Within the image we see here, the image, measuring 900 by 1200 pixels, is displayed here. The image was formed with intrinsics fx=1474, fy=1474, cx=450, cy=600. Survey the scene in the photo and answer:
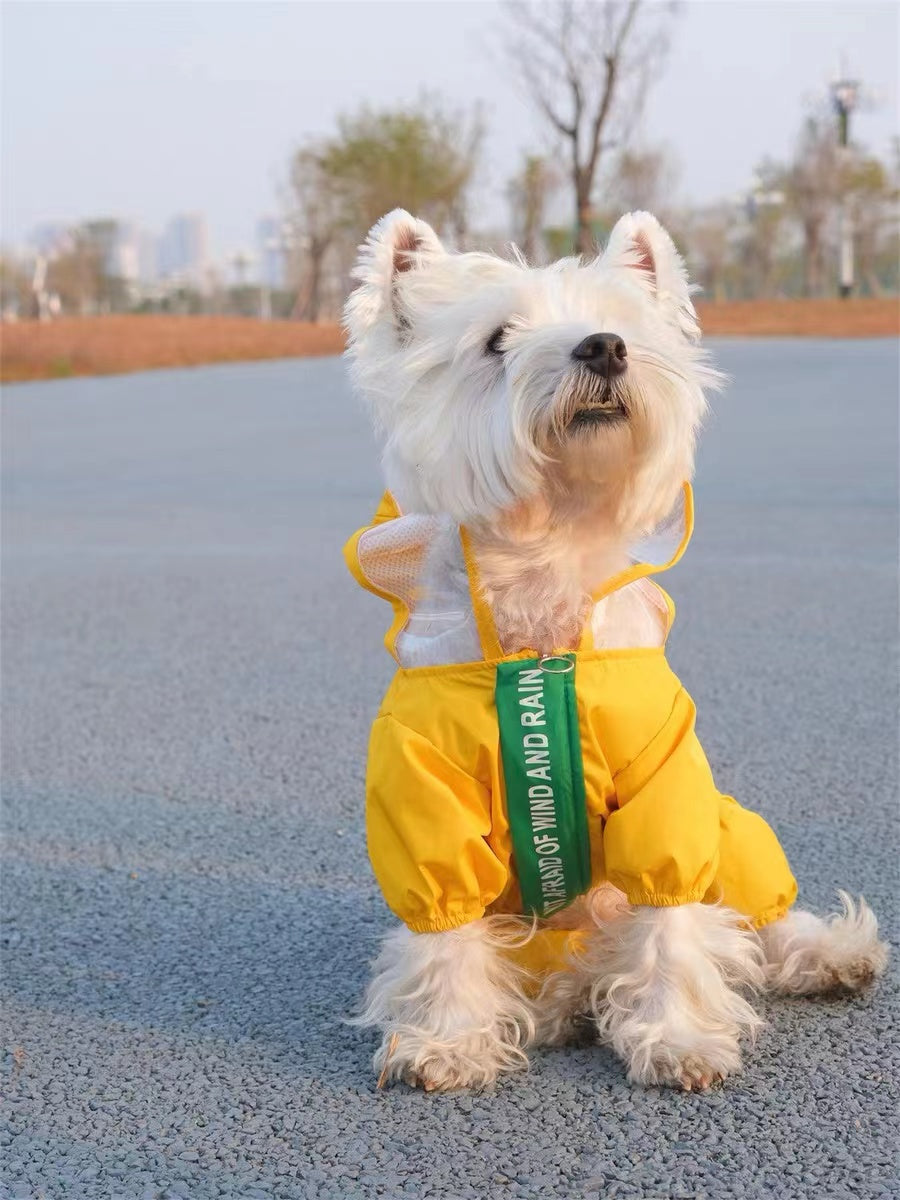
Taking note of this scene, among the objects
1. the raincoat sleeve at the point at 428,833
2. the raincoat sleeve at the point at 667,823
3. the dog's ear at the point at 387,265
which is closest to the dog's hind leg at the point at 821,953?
the raincoat sleeve at the point at 667,823

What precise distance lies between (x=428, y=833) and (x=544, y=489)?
61 centimetres

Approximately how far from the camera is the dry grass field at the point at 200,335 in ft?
86.3

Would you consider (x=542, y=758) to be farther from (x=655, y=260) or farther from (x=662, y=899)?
(x=655, y=260)

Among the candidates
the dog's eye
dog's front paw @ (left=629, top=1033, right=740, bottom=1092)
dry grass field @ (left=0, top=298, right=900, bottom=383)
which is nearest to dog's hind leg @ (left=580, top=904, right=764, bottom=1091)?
dog's front paw @ (left=629, top=1033, right=740, bottom=1092)

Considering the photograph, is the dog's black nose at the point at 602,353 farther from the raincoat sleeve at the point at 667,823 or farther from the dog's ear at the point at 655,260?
the raincoat sleeve at the point at 667,823

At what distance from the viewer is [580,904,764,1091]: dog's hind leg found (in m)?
2.52

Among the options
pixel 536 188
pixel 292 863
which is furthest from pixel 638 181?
pixel 292 863

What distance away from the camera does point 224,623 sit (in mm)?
6449

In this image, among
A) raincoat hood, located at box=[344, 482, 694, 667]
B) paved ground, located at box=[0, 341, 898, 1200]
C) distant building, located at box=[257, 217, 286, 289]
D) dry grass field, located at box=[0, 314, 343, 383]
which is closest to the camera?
paved ground, located at box=[0, 341, 898, 1200]

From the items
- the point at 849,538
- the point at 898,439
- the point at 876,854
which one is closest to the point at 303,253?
the point at 898,439

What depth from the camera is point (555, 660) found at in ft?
8.30

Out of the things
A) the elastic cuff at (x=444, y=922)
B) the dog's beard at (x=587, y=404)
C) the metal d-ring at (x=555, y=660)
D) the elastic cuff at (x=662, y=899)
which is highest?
the dog's beard at (x=587, y=404)

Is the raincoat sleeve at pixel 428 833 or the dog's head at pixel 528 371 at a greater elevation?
the dog's head at pixel 528 371

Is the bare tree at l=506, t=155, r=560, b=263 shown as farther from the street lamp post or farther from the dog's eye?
the dog's eye
